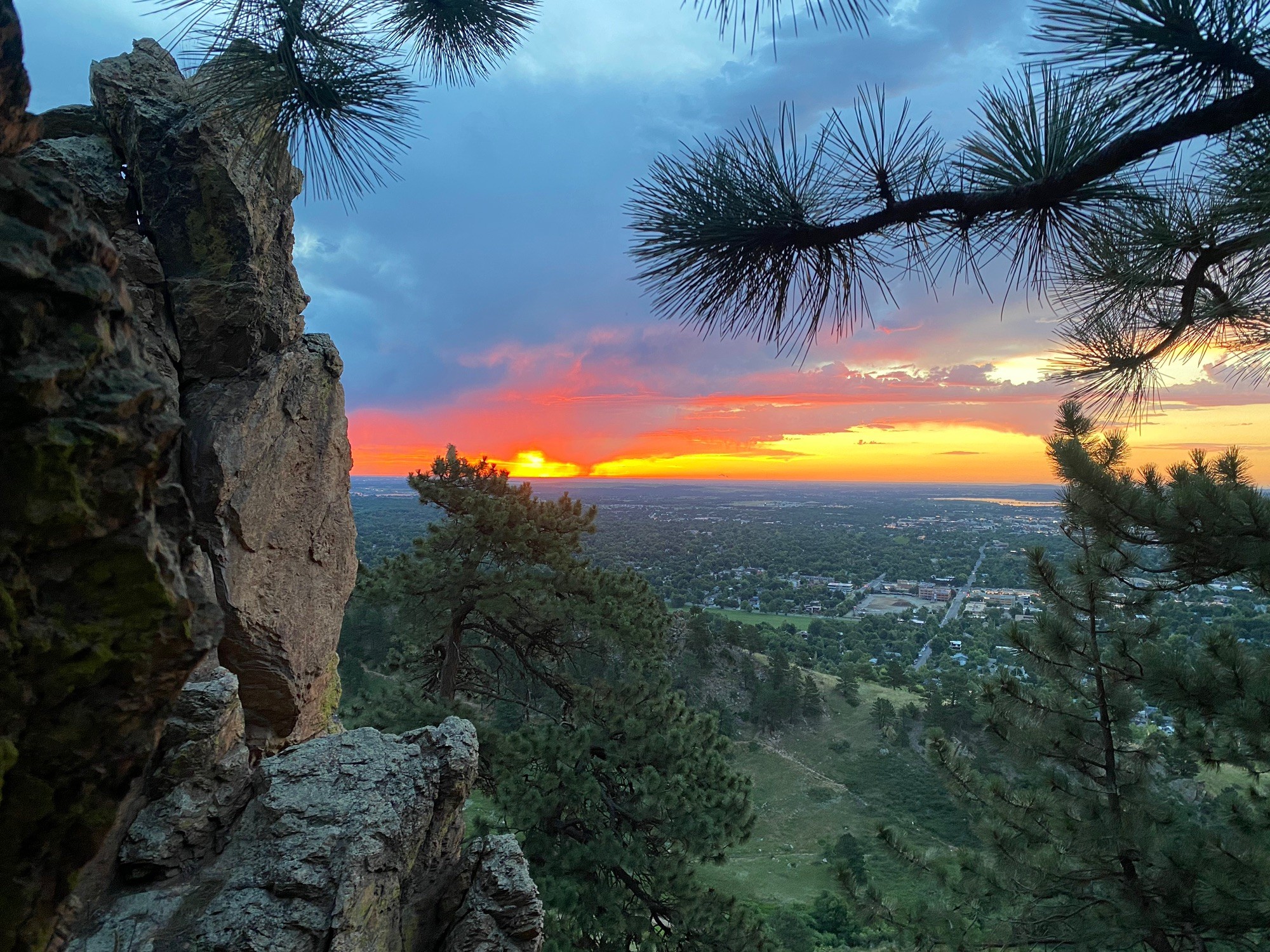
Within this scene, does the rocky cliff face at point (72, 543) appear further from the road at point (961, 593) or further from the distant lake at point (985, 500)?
the distant lake at point (985, 500)

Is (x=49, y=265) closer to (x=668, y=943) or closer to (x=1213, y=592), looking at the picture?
(x=1213, y=592)

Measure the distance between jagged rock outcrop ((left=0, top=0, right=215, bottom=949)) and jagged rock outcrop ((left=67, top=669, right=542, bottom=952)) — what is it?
2077mm

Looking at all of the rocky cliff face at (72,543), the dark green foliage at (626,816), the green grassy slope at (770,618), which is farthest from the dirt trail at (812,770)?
the rocky cliff face at (72,543)

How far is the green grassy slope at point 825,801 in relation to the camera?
1902cm

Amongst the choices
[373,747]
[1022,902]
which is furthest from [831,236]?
[1022,902]

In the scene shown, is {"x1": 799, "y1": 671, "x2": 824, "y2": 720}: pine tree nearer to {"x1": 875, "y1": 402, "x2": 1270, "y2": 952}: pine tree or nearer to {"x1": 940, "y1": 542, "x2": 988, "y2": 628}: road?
{"x1": 940, "y1": 542, "x2": 988, "y2": 628}: road

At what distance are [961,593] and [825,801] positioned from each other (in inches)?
1357

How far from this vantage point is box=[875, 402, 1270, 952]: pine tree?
4.78 m

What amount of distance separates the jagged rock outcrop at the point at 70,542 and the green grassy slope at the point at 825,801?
19056 millimetres

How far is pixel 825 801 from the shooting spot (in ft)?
80.2

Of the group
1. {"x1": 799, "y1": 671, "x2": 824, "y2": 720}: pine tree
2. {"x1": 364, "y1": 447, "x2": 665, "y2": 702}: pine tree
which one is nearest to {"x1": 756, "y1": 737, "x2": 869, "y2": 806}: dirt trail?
{"x1": 799, "y1": 671, "x2": 824, "y2": 720}: pine tree

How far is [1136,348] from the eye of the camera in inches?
158

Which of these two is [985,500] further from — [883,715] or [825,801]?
[825,801]

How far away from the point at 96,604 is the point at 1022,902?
837cm
